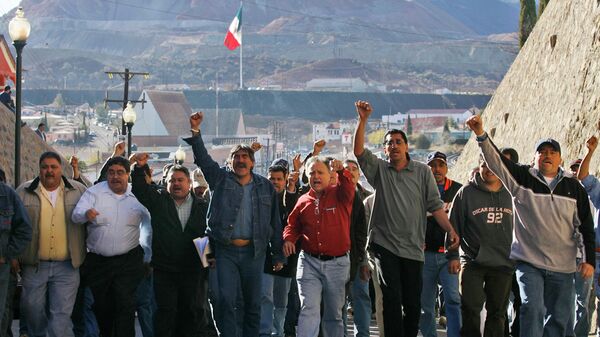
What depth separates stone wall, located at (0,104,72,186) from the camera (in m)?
24.9

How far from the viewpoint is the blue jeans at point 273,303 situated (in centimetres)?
984

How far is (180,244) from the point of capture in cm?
892

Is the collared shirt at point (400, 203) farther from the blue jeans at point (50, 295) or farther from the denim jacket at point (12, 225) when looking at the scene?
the denim jacket at point (12, 225)

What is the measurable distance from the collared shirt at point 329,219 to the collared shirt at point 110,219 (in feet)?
3.99

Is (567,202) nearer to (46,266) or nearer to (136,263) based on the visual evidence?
(136,263)

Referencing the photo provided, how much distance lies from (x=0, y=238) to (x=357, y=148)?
2535mm

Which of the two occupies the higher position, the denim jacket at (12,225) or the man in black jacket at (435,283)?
the denim jacket at (12,225)

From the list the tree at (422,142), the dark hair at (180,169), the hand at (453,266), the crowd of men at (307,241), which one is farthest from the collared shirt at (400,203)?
the tree at (422,142)

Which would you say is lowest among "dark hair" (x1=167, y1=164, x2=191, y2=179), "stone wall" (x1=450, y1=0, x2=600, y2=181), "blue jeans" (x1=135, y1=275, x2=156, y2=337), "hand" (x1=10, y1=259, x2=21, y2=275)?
"blue jeans" (x1=135, y1=275, x2=156, y2=337)

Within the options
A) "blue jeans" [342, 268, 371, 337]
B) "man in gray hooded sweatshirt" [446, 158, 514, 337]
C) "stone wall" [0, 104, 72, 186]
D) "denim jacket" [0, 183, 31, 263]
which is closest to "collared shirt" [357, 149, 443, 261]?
"man in gray hooded sweatshirt" [446, 158, 514, 337]

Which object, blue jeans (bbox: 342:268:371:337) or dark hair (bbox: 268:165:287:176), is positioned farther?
dark hair (bbox: 268:165:287:176)

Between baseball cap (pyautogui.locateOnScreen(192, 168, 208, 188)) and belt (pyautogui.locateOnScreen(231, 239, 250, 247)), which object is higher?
baseball cap (pyautogui.locateOnScreen(192, 168, 208, 188))

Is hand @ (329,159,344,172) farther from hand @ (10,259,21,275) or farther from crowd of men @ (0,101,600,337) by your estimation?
hand @ (10,259,21,275)

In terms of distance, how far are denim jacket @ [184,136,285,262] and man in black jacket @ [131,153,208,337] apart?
0.21 metres
